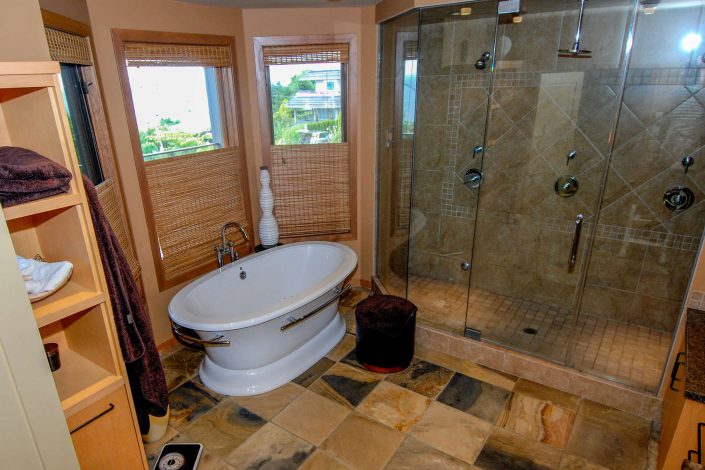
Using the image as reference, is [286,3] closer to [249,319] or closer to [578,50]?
[578,50]

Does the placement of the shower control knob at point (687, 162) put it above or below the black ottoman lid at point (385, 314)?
above

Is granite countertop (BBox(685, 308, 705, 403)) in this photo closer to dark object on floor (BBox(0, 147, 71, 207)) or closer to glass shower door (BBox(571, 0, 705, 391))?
glass shower door (BBox(571, 0, 705, 391))

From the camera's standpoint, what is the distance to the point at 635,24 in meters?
2.79

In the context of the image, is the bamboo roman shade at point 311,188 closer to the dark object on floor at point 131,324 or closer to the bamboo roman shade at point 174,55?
the bamboo roman shade at point 174,55

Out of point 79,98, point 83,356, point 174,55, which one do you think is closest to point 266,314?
point 83,356

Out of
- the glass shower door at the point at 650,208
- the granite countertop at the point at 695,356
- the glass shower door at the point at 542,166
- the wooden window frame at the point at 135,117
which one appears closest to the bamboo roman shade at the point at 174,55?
the wooden window frame at the point at 135,117

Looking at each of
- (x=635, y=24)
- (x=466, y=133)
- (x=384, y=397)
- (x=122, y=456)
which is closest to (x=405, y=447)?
(x=384, y=397)

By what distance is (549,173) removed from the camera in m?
3.42

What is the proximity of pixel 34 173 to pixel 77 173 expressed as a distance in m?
0.14

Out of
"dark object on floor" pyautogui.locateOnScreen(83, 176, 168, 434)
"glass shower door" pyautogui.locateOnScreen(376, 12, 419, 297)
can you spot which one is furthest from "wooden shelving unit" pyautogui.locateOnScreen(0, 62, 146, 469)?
"glass shower door" pyautogui.locateOnScreen(376, 12, 419, 297)

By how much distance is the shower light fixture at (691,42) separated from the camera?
2.63 m

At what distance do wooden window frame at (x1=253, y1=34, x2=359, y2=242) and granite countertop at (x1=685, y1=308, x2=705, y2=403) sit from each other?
2.52 m

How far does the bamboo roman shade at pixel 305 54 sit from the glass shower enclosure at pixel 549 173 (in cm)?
35

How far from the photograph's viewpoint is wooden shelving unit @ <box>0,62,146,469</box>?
1.38 meters
